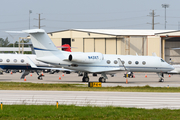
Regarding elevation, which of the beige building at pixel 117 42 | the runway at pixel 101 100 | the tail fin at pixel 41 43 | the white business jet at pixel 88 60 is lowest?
the runway at pixel 101 100

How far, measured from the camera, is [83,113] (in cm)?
1374

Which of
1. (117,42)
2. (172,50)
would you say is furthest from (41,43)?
(172,50)

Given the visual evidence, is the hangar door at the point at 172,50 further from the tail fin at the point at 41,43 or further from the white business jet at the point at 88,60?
the tail fin at the point at 41,43

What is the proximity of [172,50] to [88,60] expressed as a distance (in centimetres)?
5029

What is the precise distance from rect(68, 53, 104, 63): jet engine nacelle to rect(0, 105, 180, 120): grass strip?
2237cm

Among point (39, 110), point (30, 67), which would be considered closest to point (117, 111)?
point (39, 110)

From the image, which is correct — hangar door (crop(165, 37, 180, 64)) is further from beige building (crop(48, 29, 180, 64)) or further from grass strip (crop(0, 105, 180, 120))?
grass strip (crop(0, 105, 180, 120))

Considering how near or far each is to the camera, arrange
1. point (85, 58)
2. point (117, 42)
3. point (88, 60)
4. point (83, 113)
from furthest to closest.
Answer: point (117, 42) < point (88, 60) < point (85, 58) < point (83, 113)

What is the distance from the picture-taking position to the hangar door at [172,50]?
82.6 m

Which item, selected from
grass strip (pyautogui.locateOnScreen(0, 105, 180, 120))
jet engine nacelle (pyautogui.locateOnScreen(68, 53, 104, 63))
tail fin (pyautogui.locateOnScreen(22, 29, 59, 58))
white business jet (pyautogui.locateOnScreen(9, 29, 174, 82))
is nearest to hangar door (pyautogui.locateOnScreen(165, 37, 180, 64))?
white business jet (pyautogui.locateOnScreen(9, 29, 174, 82))

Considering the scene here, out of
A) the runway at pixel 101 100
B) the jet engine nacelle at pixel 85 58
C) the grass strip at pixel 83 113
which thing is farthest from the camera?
the jet engine nacelle at pixel 85 58

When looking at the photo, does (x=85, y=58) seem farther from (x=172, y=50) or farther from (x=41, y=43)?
(x=172, y=50)

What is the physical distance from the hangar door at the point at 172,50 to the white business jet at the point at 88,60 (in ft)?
137

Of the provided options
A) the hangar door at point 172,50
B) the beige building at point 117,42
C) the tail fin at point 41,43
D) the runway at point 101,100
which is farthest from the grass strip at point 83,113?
the hangar door at point 172,50
